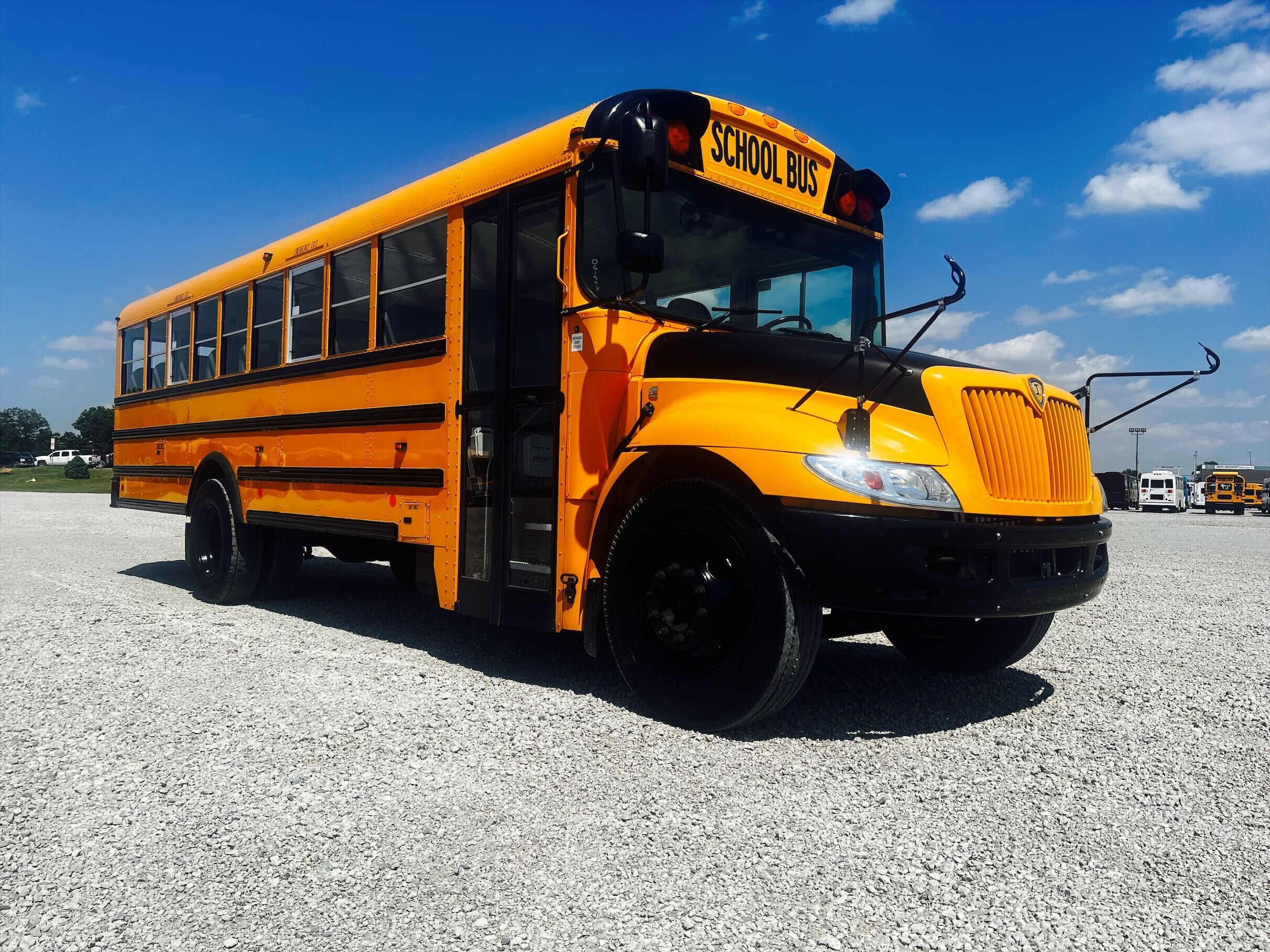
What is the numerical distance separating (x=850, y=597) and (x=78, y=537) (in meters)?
14.1

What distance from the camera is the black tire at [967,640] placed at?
14.6 ft

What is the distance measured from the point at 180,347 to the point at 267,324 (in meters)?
1.75

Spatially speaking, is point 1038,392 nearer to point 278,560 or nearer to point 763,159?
point 763,159

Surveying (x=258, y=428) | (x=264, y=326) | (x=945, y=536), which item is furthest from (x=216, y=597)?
(x=945, y=536)

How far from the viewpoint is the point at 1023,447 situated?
3732 mm

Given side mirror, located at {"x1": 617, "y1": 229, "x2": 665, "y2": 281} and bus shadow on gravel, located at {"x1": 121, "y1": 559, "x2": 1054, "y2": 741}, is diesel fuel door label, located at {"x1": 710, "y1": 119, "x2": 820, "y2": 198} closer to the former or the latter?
side mirror, located at {"x1": 617, "y1": 229, "x2": 665, "y2": 281}

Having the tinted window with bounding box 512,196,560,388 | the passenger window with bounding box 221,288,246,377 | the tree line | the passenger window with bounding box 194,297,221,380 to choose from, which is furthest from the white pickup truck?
the tinted window with bounding box 512,196,560,388

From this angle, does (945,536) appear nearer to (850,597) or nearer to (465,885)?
(850,597)

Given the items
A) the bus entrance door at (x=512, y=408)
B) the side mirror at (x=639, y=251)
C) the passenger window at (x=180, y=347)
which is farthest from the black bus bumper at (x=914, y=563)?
the passenger window at (x=180, y=347)

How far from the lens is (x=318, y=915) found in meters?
2.23

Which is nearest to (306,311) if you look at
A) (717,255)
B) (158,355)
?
(158,355)

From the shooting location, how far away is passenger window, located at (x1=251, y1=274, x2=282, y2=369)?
654 cm

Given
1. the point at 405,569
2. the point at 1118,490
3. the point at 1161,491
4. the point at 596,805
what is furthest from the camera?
the point at 1118,490

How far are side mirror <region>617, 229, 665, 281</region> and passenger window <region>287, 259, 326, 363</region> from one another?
306 centimetres
